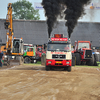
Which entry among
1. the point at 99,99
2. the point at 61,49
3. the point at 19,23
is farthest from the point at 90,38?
the point at 99,99

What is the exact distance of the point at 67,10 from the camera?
23.2 meters

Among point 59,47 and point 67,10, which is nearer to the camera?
point 59,47

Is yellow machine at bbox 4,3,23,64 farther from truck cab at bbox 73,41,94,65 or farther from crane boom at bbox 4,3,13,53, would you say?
truck cab at bbox 73,41,94,65

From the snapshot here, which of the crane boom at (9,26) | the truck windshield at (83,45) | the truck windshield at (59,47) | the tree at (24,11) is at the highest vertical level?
the tree at (24,11)

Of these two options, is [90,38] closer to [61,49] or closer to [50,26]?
[50,26]

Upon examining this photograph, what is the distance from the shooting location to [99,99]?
6.13m

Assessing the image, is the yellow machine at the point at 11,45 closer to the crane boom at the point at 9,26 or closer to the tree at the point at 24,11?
the crane boom at the point at 9,26

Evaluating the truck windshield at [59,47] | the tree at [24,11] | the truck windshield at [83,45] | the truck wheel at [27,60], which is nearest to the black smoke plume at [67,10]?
the truck windshield at [83,45]

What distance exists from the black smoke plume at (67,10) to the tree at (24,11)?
45722 mm

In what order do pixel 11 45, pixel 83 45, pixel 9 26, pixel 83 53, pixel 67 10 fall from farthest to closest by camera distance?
1. pixel 83 45
2. pixel 11 45
3. pixel 67 10
4. pixel 9 26
5. pixel 83 53

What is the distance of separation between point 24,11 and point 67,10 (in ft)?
161

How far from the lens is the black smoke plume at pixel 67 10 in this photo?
22.9 m

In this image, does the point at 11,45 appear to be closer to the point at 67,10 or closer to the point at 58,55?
the point at 67,10

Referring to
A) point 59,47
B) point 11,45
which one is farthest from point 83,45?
point 59,47
